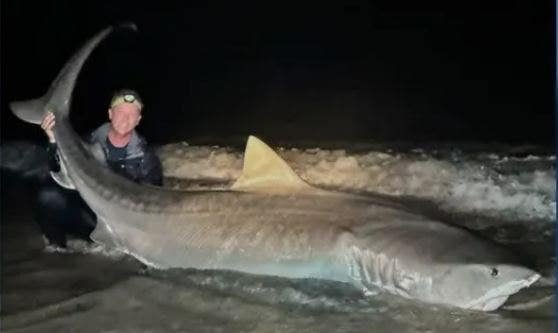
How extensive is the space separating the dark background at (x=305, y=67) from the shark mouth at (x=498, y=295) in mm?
6623

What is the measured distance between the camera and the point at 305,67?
67.5 feet

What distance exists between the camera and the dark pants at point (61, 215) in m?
5.94

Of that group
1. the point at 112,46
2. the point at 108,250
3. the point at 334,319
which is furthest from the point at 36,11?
the point at 334,319

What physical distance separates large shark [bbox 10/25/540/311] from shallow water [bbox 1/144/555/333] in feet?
0.28

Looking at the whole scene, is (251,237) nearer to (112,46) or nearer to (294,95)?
(294,95)

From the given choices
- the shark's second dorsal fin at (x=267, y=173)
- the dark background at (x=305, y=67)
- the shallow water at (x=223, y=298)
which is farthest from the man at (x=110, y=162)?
the dark background at (x=305, y=67)

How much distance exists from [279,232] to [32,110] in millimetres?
1821

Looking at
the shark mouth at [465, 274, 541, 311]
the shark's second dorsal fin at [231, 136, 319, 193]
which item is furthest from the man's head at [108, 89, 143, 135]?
the shark mouth at [465, 274, 541, 311]

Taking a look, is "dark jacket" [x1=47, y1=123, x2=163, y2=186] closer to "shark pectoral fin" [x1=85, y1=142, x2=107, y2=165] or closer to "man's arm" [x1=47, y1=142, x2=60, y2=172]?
"shark pectoral fin" [x1=85, y1=142, x2=107, y2=165]

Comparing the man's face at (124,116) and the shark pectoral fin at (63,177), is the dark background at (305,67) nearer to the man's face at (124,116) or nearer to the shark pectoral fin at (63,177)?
the man's face at (124,116)

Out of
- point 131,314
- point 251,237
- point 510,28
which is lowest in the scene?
point 131,314

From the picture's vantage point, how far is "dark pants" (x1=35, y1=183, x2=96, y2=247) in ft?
19.5

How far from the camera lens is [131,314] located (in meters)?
4.45

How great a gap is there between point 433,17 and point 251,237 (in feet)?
Result: 72.7
